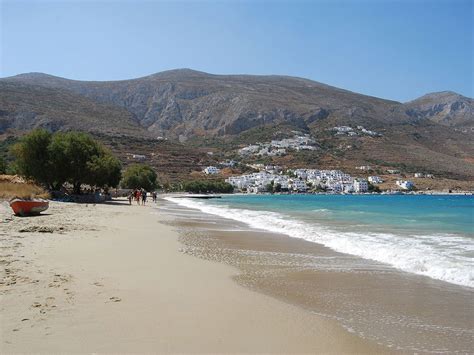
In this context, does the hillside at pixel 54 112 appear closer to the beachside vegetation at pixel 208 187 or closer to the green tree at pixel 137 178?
the beachside vegetation at pixel 208 187

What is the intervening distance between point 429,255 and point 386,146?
565 feet

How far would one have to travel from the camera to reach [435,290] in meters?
8.61

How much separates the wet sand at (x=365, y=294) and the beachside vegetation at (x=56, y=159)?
31.3 metres

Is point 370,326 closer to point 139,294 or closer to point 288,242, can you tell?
point 139,294

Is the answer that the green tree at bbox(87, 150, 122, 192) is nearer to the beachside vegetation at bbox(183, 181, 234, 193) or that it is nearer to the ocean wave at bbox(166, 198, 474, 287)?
the ocean wave at bbox(166, 198, 474, 287)

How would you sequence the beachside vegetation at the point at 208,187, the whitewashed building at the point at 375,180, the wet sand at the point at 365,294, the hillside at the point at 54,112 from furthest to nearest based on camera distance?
the whitewashed building at the point at 375,180
the hillside at the point at 54,112
the beachside vegetation at the point at 208,187
the wet sand at the point at 365,294

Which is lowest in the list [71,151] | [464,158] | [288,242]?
[288,242]

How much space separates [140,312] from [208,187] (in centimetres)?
12033

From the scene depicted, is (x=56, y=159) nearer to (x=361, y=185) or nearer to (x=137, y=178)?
(x=137, y=178)

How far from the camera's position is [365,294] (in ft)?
26.9

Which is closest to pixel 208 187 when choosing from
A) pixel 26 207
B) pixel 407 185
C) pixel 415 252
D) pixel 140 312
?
pixel 407 185

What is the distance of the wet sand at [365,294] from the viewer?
233 inches

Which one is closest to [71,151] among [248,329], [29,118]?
[248,329]

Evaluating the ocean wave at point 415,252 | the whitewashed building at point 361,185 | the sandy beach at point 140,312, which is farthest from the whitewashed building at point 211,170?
the sandy beach at point 140,312
